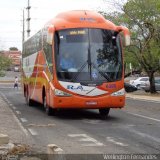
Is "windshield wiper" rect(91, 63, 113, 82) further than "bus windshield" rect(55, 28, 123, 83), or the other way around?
"windshield wiper" rect(91, 63, 113, 82)

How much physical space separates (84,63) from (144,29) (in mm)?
23845

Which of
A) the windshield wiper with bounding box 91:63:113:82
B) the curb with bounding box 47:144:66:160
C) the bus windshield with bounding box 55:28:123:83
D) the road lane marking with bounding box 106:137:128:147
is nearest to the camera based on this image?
the curb with bounding box 47:144:66:160

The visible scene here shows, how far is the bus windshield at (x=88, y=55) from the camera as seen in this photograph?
1788 cm

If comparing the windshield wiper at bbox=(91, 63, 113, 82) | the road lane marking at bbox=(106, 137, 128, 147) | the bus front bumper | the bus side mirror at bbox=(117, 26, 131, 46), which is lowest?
the road lane marking at bbox=(106, 137, 128, 147)

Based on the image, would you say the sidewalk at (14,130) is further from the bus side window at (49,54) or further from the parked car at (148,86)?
the parked car at (148,86)

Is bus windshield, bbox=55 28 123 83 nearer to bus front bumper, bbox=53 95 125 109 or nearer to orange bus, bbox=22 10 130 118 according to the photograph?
orange bus, bbox=22 10 130 118

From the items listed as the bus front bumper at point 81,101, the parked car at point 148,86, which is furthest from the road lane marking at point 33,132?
the parked car at point 148,86

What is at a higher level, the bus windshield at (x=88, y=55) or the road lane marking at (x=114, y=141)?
the bus windshield at (x=88, y=55)

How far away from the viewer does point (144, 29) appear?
41.0 meters

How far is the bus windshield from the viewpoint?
17875 millimetres

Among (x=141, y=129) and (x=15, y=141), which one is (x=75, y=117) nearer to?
(x=141, y=129)

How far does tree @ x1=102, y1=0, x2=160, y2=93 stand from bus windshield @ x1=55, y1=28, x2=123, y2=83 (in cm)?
1947

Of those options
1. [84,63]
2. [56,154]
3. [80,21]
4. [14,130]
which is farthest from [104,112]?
[56,154]

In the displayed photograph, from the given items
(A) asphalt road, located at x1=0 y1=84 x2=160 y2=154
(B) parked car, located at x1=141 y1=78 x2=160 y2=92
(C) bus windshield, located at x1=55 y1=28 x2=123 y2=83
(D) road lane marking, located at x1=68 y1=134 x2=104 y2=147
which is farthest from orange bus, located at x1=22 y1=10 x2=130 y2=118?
(B) parked car, located at x1=141 y1=78 x2=160 y2=92
